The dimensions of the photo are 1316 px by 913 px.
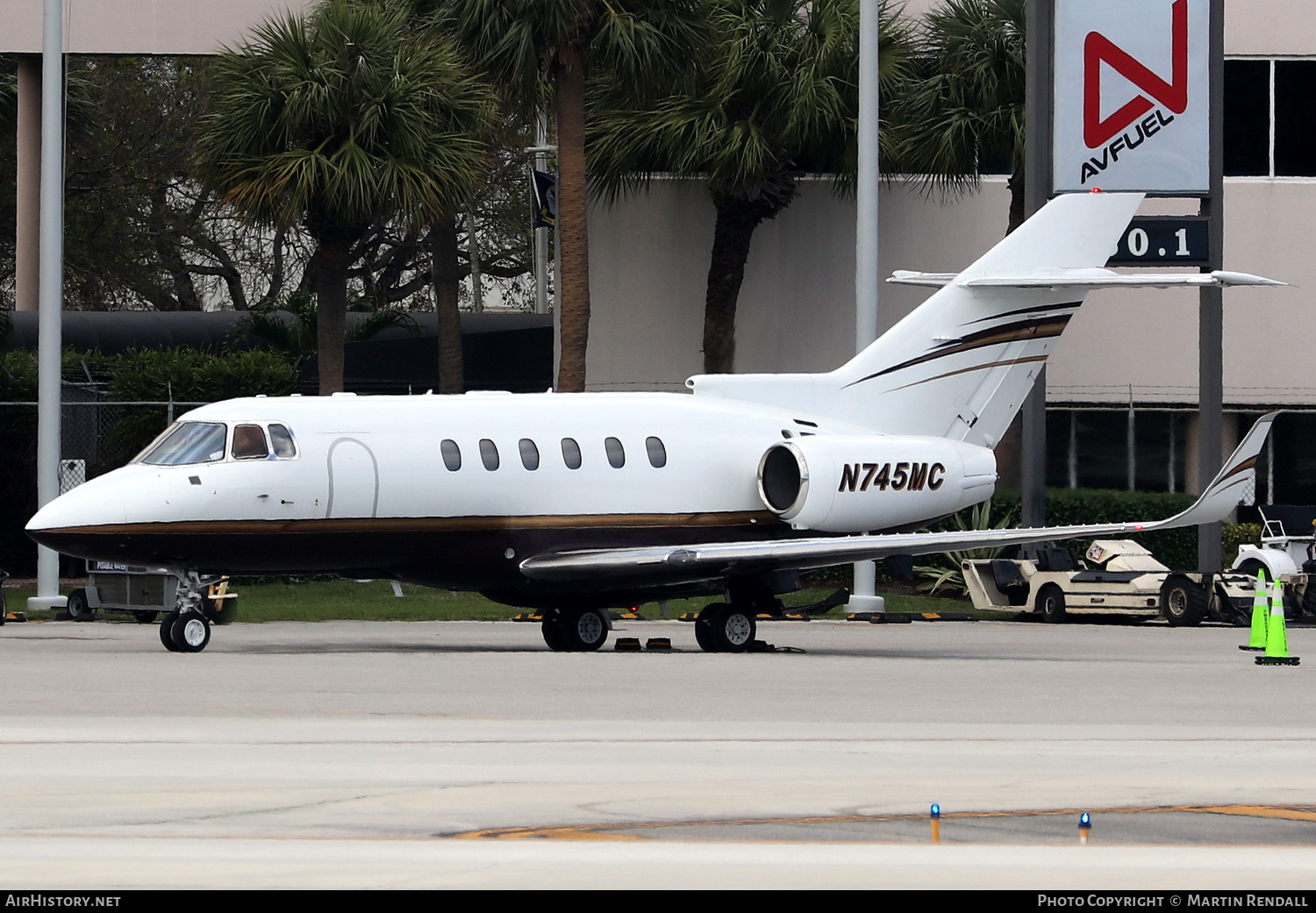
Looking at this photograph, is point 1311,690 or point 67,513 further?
point 67,513

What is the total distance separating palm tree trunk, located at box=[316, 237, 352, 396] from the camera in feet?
116

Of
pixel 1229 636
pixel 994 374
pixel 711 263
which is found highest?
pixel 711 263

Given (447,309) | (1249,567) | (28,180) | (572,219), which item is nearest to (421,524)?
(572,219)

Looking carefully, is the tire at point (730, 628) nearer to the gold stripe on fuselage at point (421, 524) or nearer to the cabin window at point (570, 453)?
the gold stripe on fuselage at point (421, 524)

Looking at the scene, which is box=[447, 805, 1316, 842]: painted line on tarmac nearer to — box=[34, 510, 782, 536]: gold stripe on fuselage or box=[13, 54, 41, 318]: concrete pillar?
box=[34, 510, 782, 536]: gold stripe on fuselage

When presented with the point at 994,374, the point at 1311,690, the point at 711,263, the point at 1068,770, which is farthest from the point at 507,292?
the point at 1068,770

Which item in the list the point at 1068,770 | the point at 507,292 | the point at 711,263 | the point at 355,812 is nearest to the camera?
the point at 355,812

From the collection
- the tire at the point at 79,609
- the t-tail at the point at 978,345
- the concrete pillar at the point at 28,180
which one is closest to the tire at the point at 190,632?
the t-tail at the point at 978,345

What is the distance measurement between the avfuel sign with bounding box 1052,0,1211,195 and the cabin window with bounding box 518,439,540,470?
1157cm

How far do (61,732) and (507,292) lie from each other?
55999 mm

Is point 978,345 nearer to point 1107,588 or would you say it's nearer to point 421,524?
point 1107,588

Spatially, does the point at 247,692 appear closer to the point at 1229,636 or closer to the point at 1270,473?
the point at 1229,636

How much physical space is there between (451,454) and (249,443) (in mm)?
2208

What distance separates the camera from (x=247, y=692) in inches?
679
